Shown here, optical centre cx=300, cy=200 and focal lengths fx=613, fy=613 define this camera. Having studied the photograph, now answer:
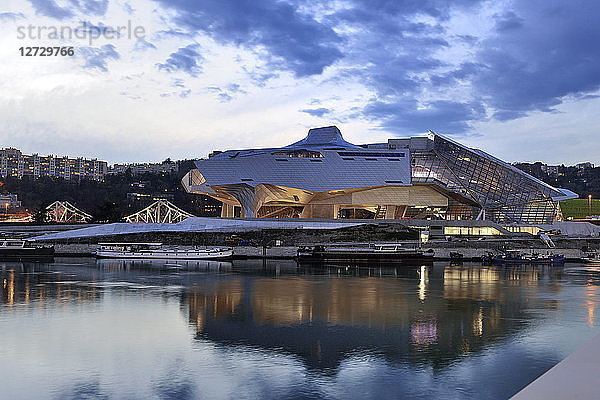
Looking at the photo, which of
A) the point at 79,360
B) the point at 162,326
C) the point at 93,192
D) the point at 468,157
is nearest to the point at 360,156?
the point at 468,157

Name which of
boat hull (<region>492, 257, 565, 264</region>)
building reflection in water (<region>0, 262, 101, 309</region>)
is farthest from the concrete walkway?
boat hull (<region>492, 257, 565, 264</region>)

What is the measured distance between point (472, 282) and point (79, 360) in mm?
30356

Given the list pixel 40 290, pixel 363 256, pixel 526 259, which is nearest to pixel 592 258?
pixel 526 259

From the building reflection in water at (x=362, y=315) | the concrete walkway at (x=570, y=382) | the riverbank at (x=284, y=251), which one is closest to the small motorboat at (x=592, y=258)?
the riverbank at (x=284, y=251)

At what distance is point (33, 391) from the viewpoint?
15664 millimetres

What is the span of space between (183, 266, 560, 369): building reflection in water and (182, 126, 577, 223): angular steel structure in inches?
1715

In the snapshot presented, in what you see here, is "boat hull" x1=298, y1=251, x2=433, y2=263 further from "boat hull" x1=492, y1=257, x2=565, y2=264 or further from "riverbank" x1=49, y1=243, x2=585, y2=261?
"boat hull" x1=492, y1=257, x2=565, y2=264

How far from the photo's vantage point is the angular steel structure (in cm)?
8769

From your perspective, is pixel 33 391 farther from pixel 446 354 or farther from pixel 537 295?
pixel 537 295

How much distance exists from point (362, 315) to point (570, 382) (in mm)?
17391

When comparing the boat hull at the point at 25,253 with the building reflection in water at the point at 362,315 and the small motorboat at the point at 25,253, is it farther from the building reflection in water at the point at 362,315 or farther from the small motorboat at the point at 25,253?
the building reflection in water at the point at 362,315

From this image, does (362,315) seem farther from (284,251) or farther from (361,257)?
(284,251)

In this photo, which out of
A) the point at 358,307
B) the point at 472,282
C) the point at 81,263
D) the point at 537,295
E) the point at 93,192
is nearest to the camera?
the point at 358,307

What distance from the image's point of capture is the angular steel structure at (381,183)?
288ft
